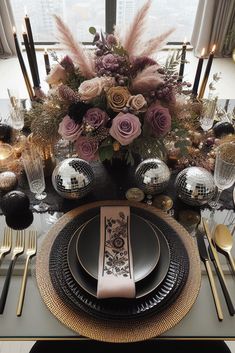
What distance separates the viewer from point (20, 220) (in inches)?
36.2

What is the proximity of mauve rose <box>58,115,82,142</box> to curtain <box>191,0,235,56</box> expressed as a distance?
2.56m

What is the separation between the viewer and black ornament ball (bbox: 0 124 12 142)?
3.74 feet

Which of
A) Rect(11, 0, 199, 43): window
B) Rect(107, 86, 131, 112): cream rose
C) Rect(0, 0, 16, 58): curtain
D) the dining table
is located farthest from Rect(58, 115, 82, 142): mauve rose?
Rect(11, 0, 199, 43): window

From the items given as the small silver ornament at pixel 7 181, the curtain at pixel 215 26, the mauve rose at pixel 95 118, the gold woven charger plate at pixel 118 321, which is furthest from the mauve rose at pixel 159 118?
the curtain at pixel 215 26

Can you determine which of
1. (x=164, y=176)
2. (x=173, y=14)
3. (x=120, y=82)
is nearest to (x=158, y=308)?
(x=164, y=176)

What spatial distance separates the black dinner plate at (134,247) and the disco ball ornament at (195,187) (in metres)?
0.16

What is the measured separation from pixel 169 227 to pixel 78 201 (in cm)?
28

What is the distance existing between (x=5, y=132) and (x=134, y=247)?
0.64 meters

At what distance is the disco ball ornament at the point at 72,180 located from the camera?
0.93m

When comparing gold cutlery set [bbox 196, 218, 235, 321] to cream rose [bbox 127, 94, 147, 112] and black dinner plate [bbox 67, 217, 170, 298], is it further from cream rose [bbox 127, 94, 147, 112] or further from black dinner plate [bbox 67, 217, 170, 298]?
cream rose [bbox 127, 94, 147, 112]

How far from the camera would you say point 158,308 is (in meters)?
0.71

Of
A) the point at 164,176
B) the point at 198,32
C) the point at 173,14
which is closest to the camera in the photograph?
the point at 164,176

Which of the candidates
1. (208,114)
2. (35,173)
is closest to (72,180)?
(35,173)

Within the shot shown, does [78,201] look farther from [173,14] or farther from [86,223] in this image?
[173,14]
